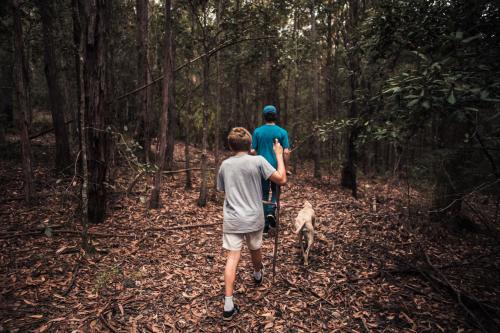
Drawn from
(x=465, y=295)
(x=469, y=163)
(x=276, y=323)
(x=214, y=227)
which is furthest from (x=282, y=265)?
(x=469, y=163)

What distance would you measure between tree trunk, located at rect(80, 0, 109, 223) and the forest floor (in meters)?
0.92

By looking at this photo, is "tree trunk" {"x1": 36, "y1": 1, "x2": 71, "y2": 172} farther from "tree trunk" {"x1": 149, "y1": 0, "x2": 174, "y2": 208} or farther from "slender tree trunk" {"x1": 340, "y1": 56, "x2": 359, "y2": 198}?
"slender tree trunk" {"x1": 340, "y1": 56, "x2": 359, "y2": 198}

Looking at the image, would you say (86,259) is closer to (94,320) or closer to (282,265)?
(94,320)

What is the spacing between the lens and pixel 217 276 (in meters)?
4.44

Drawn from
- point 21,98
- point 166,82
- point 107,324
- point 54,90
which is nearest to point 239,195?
point 107,324

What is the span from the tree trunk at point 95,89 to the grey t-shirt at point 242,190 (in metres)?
2.88

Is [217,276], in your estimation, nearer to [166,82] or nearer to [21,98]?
[166,82]

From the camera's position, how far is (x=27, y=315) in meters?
3.27

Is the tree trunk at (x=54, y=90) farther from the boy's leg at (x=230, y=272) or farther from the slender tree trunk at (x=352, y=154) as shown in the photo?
the slender tree trunk at (x=352, y=154)

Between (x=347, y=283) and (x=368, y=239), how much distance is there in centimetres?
173

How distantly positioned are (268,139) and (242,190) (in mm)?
2056

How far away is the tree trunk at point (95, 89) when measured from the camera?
16.4 feet

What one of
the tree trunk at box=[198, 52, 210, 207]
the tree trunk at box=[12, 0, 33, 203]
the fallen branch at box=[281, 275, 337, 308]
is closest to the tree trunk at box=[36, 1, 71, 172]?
the tree trunk at box=[12, 0, 33, 203]

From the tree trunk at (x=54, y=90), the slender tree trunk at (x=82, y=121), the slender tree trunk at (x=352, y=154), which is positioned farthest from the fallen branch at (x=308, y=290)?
the tree trunk at (x=54, y=90)
